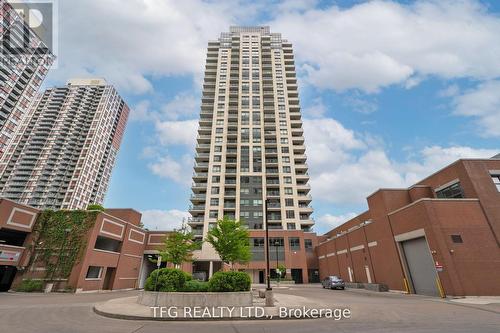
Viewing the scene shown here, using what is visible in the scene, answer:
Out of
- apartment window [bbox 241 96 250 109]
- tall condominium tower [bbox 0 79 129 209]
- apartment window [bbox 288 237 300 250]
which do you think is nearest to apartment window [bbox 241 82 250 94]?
apartment window [bbox 241 96 250 109]

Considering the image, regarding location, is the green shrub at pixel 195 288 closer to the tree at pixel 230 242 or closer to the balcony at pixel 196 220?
the tree at pixel 230 242

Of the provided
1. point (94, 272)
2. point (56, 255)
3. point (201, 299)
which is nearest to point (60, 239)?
point (56, 255)

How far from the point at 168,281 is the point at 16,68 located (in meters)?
92.5

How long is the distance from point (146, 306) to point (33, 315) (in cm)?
528

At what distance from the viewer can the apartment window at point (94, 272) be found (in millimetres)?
28397

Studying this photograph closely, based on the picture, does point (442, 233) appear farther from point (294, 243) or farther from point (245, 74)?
point (245, 74)

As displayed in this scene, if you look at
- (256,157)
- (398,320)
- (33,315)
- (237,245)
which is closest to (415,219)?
(398,320)

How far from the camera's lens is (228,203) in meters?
64.6

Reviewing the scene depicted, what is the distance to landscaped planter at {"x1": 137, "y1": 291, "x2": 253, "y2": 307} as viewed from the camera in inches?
536

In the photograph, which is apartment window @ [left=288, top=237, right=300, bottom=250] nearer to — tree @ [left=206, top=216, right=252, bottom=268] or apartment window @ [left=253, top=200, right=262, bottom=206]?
apartment window @ [left=253, top=200, right=262, bottom=206]

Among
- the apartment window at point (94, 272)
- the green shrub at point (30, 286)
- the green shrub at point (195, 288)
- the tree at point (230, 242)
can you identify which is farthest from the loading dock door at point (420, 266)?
the green shrub at point (30, 286)

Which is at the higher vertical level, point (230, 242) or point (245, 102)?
point (245, 102)

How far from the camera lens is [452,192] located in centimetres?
2673

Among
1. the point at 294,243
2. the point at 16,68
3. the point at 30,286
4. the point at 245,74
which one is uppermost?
the point at 245,74
